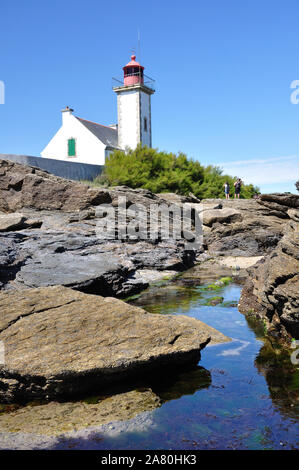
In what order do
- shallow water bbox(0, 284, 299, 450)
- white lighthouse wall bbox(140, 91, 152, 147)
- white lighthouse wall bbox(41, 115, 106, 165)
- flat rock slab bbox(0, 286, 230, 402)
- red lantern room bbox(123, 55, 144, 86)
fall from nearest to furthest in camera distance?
shallow water bbox(0, 284, 299, 450), flat rock slab bbox(0, 286, 230, 402), white lighthouse wall bbox(41, 115, 106, 165), white lighthouse wall bbox(140, 91, 152, 147), red lantern room bbox(123, 55, 144, 86)

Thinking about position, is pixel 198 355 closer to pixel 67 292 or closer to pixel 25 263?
pixel 67 292

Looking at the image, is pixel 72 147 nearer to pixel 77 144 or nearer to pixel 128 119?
pixel 77 144

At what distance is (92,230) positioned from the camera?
15375 millimetres

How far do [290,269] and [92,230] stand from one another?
30.1ft

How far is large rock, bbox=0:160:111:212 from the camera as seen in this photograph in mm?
17281

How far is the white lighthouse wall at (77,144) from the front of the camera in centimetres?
4262

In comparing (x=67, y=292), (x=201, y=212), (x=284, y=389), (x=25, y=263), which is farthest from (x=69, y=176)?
(x=284, y=389)

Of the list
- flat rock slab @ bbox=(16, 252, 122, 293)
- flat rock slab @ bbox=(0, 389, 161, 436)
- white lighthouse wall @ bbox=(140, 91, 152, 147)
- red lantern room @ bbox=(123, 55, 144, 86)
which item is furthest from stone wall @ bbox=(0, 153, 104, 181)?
flat rock slab @ bbox=(0, 389, 161, 436)

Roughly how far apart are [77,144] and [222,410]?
40.9 meters

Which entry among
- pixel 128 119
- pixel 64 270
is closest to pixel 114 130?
pixel 128 119

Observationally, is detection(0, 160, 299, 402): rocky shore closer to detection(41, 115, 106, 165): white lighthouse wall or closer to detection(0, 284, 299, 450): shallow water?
detection(0, 284, 299, 450): shallow water

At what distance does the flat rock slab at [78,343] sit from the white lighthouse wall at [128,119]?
4094 cm

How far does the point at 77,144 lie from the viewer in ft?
143

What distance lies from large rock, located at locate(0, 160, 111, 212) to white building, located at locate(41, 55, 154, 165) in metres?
25.1
